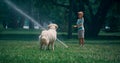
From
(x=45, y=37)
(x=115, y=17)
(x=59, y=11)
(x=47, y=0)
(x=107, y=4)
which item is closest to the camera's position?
(x=45, y=37)

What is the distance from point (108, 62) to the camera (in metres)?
11.6

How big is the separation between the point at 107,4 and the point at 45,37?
88.4 feet

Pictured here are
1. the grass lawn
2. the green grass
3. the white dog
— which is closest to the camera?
the green grass

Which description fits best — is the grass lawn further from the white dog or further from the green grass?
the white dog

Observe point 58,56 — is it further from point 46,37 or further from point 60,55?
point 46,37

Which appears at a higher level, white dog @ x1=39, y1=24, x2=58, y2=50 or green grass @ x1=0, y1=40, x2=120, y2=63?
white dog @ x1=39, y1=24, x2=58, y2=50

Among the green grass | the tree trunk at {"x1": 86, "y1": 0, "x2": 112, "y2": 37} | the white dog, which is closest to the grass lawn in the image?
the green grass

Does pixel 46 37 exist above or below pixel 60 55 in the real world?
above

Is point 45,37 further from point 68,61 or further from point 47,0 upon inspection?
point 47,0

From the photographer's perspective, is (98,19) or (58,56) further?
(98,19)

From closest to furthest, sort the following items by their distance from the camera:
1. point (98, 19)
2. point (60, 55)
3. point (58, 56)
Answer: point (58, 56) → point (60, 55) → point (98, 19)

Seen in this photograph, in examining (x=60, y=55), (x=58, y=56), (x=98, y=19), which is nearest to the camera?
(x=58, y=56)

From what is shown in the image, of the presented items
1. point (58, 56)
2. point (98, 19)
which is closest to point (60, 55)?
point (58, 56)

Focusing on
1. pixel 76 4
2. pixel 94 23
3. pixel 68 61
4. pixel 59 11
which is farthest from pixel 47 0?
pixel 59 11
